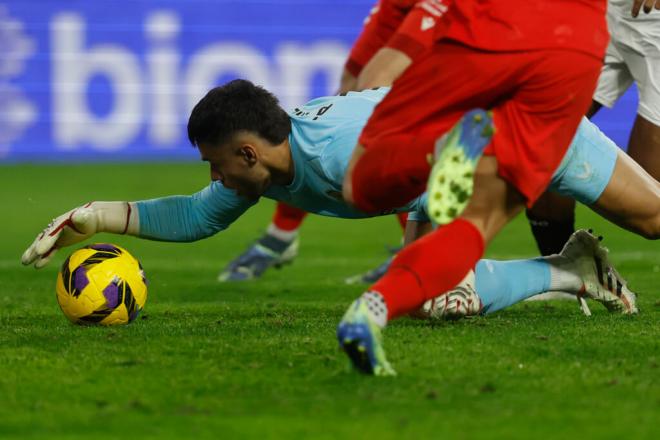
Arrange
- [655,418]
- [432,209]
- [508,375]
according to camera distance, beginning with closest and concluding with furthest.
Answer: [655,418], [432,209], [508,375]

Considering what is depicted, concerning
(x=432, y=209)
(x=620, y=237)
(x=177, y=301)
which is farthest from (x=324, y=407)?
(x=620, y=237)

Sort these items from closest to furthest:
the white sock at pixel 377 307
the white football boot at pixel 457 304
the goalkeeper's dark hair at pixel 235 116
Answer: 1. the white sock at pixel 377 307
2. the goalkeeper's dark hair at pixel 235 116
3. the white football boot at pixel 457 304

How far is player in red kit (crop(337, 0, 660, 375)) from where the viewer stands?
4.04m

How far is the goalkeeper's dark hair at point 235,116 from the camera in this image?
196 inches

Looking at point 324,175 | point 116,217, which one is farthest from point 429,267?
point 116,217

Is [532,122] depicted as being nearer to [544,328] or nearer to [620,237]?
[544,328]

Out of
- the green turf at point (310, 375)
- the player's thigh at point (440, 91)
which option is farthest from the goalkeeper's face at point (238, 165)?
the player's thigh at point (440, 91)

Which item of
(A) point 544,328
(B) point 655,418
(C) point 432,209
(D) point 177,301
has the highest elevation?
(C) point 432,209

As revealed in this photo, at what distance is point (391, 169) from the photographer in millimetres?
4281

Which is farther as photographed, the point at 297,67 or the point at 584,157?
the point at 297,67

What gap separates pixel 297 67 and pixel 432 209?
45.1 feet

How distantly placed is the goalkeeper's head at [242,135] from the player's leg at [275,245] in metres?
3.86

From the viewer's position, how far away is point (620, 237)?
11609 millimetres

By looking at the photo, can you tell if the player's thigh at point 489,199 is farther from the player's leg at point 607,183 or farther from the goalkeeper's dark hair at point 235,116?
the goalkeeper's dark hair at point 235,116
